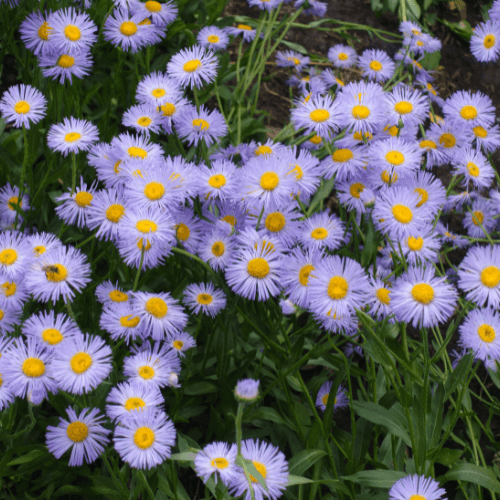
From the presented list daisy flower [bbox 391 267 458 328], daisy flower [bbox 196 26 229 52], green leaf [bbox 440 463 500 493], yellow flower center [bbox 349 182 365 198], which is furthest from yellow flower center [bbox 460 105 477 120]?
green leaf [bbox 440 463 500 493]

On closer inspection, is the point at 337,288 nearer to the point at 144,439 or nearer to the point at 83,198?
the point at 144,439

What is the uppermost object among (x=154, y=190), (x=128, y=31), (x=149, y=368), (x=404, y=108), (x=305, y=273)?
(x=128, y=31)

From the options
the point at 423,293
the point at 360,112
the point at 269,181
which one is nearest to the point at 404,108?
the point at 360,112

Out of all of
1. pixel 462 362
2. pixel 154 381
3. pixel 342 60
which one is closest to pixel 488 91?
pixel 342 60

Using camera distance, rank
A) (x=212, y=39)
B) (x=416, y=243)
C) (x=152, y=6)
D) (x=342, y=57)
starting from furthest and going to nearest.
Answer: (x=342, y=57) → (x=212, y=39) → (x=152, y=6) → (x=416, y=243)

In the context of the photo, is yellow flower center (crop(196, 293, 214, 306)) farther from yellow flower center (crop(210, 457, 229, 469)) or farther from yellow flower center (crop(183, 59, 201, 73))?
yellow flower center (crop(183, 59, 201, 73))

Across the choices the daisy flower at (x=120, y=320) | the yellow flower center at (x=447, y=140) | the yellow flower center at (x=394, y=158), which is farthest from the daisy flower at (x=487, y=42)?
the daisy flower at (x=120, y=320)
